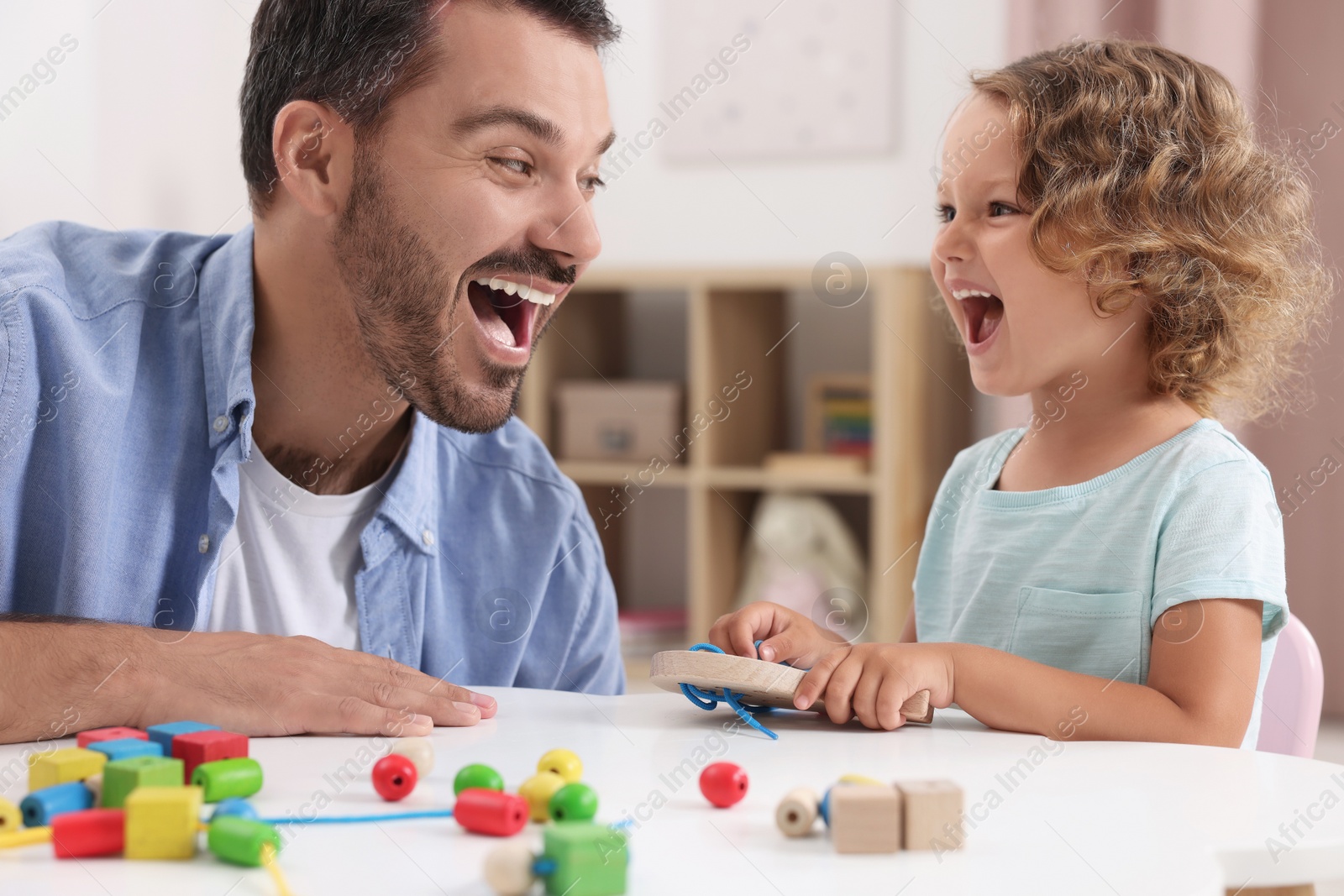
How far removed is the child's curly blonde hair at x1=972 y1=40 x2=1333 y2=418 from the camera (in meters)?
1.10

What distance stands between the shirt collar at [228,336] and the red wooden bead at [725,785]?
0.61m

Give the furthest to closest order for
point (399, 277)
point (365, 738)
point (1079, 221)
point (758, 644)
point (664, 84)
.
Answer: point (664, 84), point (399, 277), point (1079, 221), point (758, 644), point (365, 738)

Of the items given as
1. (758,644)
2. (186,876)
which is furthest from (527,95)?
(186,876)

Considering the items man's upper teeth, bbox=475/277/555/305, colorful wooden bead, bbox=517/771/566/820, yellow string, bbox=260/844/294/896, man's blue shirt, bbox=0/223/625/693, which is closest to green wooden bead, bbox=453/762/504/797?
colorful wooden bead, bbox=517/771/566/820

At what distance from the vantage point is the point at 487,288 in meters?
1.25

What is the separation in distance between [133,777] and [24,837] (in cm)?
5

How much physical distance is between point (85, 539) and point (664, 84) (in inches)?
93.8

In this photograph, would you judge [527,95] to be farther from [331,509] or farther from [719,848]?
[719,848]

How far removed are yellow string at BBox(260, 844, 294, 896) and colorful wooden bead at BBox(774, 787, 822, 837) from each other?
0.74 ft

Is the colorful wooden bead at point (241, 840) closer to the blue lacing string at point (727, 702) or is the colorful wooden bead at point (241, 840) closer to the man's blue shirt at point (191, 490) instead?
the blue lacing string at point (727, 702)

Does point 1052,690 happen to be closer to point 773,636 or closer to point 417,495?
point 773,636

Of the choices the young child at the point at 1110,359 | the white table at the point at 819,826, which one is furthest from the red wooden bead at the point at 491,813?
the young child at the point at 1110,359

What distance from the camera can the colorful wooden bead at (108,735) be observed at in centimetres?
69

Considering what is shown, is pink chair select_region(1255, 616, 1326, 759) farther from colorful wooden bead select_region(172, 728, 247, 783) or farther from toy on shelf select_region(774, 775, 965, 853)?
colorful wooden bead select_region(172, 728, 247, 783)
